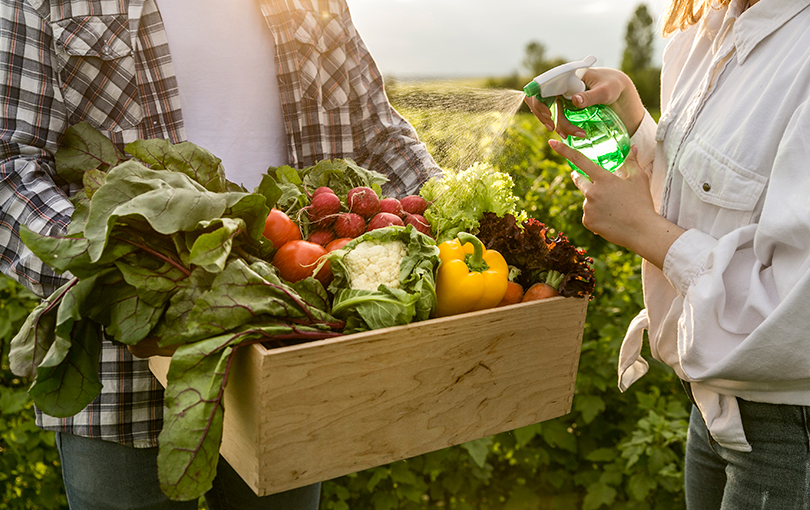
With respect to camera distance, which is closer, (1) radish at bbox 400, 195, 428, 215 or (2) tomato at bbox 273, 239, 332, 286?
Answer: (2) tomato at bbox 273, 239, 332, 286

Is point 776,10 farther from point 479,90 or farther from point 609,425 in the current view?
point 609,425

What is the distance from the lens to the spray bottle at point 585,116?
5.14ft

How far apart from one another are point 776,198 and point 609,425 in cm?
220

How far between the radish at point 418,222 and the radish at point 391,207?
0.08ft

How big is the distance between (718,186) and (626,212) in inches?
8.5

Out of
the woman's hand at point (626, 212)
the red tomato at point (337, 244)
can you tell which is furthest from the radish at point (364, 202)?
the woman's hand at point (626, 212)

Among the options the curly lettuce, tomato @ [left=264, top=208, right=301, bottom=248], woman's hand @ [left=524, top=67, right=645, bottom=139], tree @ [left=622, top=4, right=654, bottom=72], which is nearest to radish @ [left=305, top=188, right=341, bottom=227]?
tomato @ [left=264, top=208, right=301, bottom=248]

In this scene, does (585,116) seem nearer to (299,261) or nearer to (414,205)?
(414,205)

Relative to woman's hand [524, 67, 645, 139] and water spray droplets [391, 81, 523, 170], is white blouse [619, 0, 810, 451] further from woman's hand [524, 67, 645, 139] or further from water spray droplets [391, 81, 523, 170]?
water spray droplets [391, 81, 523, 170]

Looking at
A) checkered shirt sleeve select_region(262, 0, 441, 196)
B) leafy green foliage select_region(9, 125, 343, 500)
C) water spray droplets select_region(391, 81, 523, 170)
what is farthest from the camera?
water spray droplets select_region(391, 81, 523, 170)

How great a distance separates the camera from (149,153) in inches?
55.2

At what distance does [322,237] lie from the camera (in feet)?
5.08

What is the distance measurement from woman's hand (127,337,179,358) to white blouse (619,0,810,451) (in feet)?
3.63

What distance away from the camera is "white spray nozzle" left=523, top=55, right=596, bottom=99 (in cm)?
156
